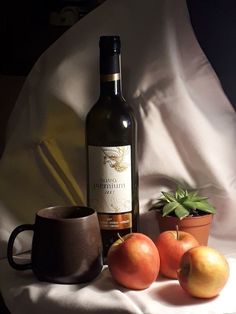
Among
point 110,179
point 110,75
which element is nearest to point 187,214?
point 110,179

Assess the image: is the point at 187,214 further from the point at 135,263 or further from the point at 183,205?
the point at 135,263

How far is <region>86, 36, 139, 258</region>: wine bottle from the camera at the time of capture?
0.87 metres

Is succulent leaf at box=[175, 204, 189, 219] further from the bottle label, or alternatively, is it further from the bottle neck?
the bottle neck

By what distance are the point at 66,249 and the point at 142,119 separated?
0.28 meters

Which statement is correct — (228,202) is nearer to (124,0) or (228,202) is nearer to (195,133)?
(195,133)

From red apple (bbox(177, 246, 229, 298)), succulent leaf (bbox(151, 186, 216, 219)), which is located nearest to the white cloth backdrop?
succulent leaf (bbox(151, 186, 216, 219))

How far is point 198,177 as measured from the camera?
977 millimetres

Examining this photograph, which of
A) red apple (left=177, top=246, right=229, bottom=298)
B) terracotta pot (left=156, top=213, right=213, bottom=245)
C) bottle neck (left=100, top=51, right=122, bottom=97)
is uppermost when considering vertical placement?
bottle neck (left=100, top=51, right=122, bottom=97)

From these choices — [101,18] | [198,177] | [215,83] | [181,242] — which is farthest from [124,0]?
[181,242]

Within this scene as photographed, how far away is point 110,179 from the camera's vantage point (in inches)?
34.4

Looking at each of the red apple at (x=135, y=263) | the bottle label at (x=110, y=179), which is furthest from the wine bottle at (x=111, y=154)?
the red apple at (x=135, y=263)

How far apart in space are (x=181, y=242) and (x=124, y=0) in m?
0.44

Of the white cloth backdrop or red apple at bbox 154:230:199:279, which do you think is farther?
the white cloth backdrop

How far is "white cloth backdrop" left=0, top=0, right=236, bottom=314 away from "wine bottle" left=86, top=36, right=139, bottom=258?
0.06 meters
